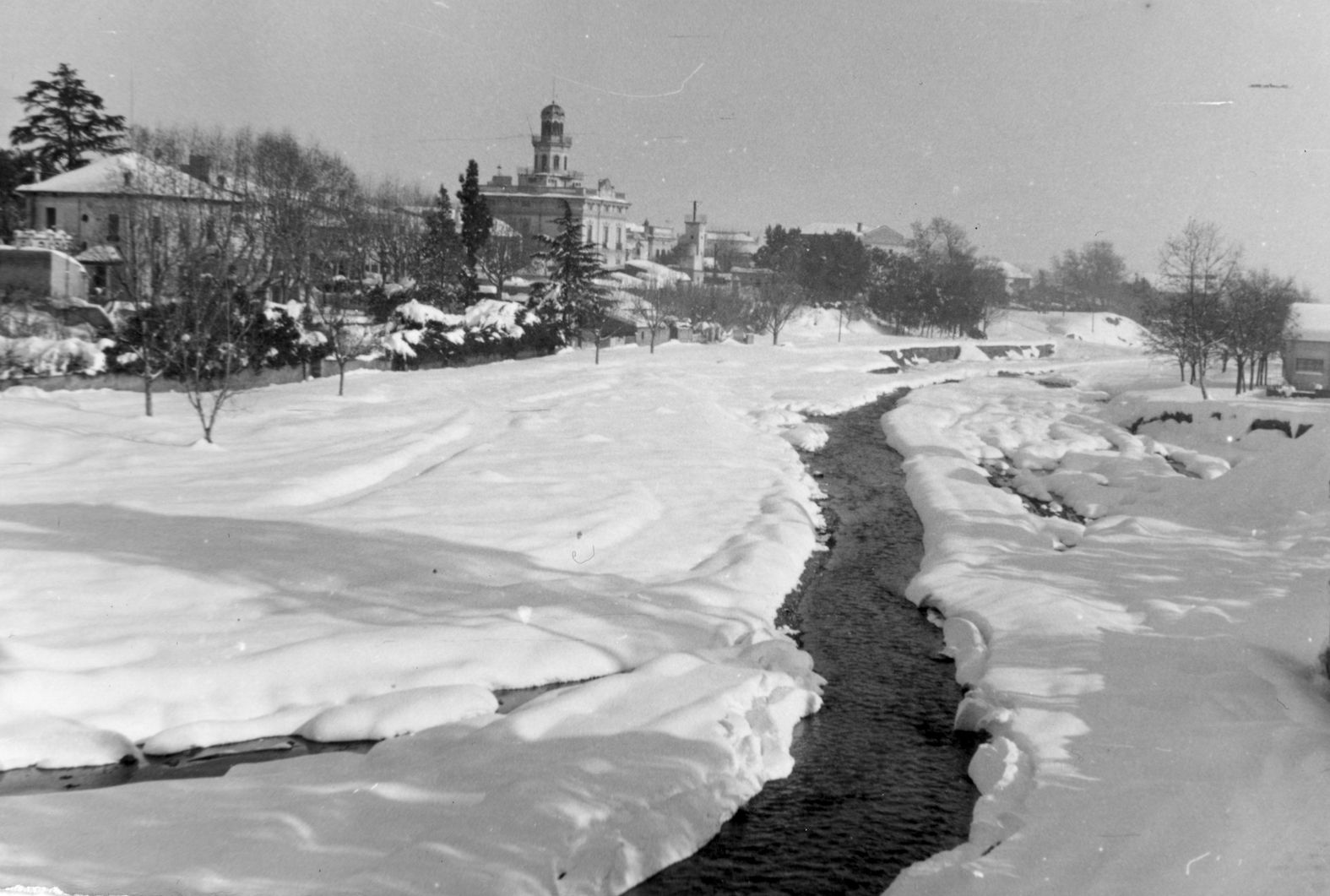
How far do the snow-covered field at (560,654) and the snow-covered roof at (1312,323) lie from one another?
17.6m

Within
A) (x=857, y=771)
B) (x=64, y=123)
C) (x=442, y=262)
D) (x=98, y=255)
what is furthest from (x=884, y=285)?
(x=857, y=771)

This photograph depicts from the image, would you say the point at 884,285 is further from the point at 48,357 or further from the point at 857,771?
the point at 857,771

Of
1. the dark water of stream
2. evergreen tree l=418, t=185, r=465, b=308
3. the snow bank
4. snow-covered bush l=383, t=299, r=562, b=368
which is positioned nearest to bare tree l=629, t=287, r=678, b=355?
snow-covered bush l=383, t=299, r=562, b=368

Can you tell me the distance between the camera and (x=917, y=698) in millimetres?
10977

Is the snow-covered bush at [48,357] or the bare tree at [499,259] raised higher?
the bare tree at [499,259]

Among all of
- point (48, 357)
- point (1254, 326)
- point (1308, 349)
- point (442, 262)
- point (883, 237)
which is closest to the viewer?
point (48, 357)

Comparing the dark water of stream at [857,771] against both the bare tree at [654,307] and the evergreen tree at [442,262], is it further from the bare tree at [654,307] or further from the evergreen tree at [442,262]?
the bare tree at [654,307]

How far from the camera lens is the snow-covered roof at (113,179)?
20328mm

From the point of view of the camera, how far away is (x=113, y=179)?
21.5m

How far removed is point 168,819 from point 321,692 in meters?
2.67

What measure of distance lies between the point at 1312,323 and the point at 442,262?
31.3 metres

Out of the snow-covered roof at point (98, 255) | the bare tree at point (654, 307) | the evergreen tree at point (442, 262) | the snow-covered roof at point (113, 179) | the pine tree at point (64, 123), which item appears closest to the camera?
the pine tree at point (64, 123)

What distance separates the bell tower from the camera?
75.6 meters

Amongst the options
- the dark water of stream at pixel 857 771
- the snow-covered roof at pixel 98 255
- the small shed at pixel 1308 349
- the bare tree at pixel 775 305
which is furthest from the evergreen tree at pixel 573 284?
the dark water of stream at pixel 857 771
